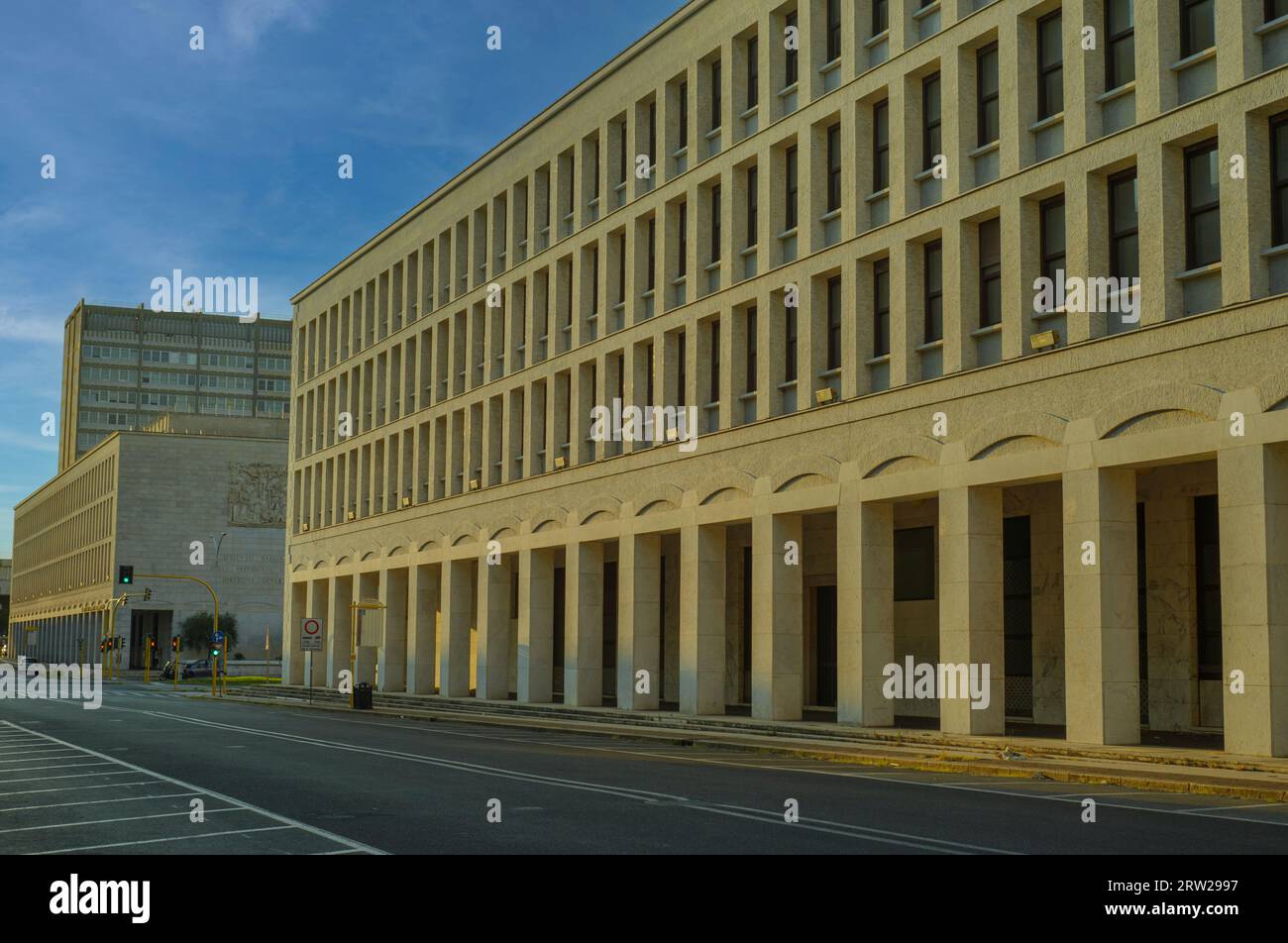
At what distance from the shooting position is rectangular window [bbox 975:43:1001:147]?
2762cm

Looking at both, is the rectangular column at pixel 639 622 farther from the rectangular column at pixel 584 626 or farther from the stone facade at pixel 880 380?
the rectangular column at pixel 584 626

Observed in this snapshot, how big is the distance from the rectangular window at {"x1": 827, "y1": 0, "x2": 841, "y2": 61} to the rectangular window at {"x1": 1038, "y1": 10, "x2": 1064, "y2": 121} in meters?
6.60

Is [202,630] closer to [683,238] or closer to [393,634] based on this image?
[393,634]

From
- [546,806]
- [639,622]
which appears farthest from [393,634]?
[546,806]

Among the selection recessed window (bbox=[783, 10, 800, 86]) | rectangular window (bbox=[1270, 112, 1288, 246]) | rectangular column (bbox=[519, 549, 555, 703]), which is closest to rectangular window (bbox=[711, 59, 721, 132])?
recessed window (bbox=[783, 10, 800, 86])

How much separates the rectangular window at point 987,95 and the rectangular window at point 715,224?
33.2ft

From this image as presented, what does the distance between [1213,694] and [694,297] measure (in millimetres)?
16675

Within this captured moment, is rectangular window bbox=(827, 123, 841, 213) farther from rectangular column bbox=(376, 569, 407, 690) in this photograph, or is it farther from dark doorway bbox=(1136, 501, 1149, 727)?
rectangular column bbox=(376, 569, 407, 690)

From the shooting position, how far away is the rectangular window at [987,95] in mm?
27625

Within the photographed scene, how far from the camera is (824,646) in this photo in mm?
38219

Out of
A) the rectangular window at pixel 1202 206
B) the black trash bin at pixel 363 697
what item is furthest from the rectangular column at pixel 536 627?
the rectangular window at pixel 1202 206
